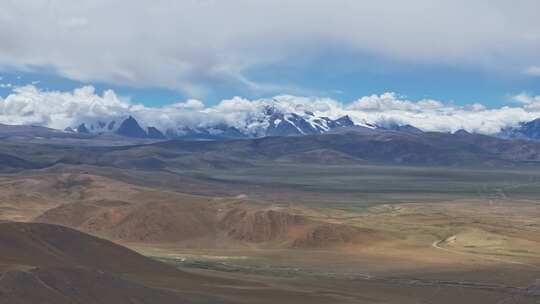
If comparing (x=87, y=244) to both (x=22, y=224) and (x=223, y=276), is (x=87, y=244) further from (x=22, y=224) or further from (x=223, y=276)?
(x=223, y=276)

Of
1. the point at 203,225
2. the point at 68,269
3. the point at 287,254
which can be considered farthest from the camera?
the point at 203,225

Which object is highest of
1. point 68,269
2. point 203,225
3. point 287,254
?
point 68,269

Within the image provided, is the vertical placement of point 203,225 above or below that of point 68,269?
below

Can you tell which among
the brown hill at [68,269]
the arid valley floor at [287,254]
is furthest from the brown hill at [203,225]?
the brown hill at [68,269]

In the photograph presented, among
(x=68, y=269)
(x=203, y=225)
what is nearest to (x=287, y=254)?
(x=203, y=225)

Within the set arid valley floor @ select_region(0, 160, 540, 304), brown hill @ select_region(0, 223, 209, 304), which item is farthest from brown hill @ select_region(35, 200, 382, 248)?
brown hill @ select_region(0, 223, 209, 304)

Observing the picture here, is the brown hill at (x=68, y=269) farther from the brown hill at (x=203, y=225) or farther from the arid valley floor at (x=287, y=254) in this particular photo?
the brown hill at (x=203, y=225)

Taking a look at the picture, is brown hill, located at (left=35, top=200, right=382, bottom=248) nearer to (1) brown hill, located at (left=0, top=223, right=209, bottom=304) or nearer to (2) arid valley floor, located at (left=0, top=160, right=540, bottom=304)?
(2) arid valley floor, located at (left=0, top=160, right=540, bottom=304)

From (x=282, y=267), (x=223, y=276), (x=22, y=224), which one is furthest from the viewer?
(x=282, y=267)

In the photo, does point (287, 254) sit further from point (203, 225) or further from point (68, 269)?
point (68, 269)

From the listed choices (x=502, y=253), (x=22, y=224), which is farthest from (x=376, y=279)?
(x=22, y=224)

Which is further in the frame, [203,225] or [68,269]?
[203,225]
